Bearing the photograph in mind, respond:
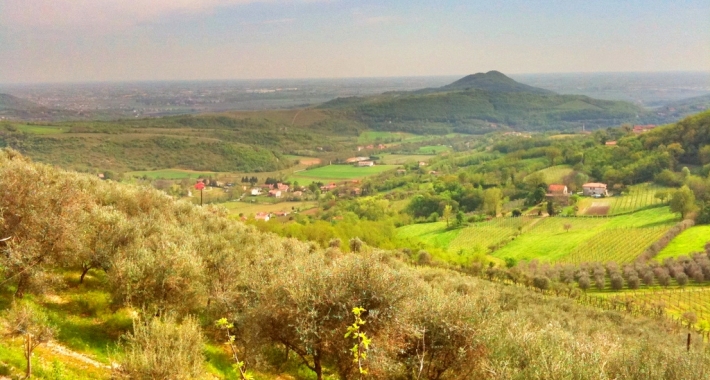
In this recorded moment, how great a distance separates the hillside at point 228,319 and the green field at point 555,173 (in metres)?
95.1

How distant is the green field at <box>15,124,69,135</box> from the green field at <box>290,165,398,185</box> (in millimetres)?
61215

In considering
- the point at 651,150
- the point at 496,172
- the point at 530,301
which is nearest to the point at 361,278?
the point at 530,301

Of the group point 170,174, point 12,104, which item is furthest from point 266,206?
point 12,104

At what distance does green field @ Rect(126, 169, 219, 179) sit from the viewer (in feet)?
329

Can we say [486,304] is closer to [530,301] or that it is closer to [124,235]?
[124,235]

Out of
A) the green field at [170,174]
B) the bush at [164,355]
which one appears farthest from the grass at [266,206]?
the bush at [164,355]

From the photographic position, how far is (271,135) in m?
159

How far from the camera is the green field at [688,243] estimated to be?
179 feet

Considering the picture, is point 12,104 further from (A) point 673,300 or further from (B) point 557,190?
(A) point 673,300

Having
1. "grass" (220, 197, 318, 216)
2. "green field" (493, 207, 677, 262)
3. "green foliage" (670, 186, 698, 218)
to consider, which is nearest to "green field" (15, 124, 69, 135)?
"grass" (220, 197, 318, 216)

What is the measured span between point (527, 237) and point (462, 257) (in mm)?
16669

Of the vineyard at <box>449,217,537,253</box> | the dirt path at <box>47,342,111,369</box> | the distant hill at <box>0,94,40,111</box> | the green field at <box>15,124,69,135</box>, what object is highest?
the distant hill at <box>0,94,40,111</box>

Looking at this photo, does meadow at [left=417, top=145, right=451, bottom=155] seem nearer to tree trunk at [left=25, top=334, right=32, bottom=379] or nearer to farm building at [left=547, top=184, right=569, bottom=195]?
farm building at [left=547, top=184, right=569, bottom=195]

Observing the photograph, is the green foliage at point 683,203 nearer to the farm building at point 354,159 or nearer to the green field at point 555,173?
the green field at point 555,173
